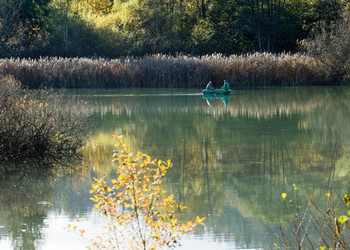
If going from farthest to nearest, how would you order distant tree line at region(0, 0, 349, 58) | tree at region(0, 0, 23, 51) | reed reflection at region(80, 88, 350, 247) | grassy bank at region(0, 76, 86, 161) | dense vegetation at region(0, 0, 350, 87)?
distant tree line at region(0, 0, 349, 58) → dense vegetation at region(0, 0, 350, 87) → tree at region(0, 0, 23, 51) → grassy bank at region(0, 76, 86, 161) → reed reflection at region(80, 88, 350, 247)

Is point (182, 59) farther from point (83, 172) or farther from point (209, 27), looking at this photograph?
point (83, 172)

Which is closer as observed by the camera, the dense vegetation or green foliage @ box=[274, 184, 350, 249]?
green foliage @ box=[274, 184, 350, 249]

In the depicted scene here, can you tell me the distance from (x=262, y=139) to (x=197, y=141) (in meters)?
1.37

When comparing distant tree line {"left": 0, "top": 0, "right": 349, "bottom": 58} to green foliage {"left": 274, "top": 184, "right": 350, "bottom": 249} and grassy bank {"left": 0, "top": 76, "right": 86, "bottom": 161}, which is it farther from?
green foliage {"left": 274, "top": 184, "right": 350, "bottom": 249}

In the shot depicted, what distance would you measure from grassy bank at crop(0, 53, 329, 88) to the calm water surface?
9056mm

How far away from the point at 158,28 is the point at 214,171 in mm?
34930

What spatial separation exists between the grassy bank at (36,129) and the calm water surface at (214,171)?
1.91ft

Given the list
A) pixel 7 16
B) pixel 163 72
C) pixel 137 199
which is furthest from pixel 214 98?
pixel 7 16

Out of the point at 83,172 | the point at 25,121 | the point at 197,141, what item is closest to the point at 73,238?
the point at 83,172

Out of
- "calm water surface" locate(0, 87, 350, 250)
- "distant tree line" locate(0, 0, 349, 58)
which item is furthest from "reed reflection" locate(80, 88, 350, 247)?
"distant tree line" locate(0, 0, 349, 58)

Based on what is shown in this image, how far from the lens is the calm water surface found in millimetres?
6723

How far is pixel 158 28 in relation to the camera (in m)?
43.8

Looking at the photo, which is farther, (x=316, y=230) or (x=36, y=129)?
(x=36, y=129)

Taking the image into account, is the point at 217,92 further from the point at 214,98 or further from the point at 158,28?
the point at 158,28
